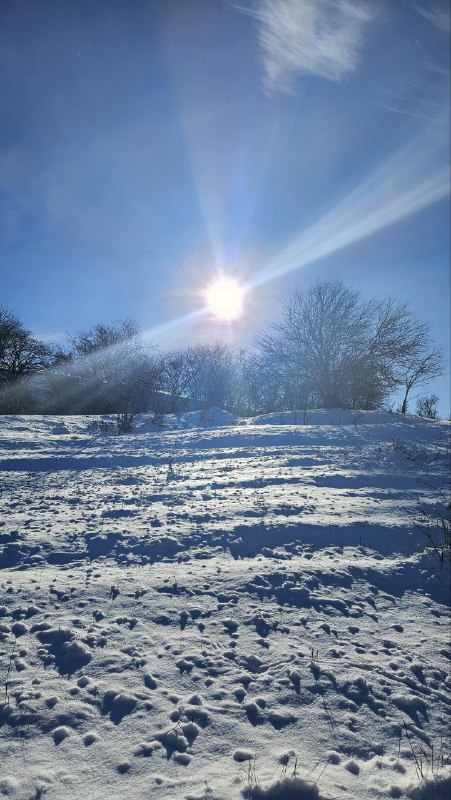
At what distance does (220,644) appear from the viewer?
102 inches

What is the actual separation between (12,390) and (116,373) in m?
5.72

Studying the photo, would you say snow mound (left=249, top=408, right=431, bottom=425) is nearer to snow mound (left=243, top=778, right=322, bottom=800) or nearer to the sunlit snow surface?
the sunlit snow surface

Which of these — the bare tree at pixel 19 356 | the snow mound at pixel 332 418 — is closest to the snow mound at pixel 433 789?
the snow mound at pixel 332 418

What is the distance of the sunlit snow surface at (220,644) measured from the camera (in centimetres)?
180

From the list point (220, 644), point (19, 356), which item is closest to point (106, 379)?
point (19, 356)

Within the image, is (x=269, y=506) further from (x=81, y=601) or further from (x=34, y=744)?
(x=34, y=744)

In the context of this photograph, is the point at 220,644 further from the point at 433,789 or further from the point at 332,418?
the point at 332,418

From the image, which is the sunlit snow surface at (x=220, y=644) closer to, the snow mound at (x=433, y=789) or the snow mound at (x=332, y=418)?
the snow mound at (x=433, y=789)

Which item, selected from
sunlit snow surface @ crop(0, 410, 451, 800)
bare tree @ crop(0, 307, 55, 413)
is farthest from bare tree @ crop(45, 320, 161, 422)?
sunlit snow surface @ crop(0, 410, 451, 800)

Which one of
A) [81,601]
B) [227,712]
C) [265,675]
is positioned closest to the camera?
[227,712]

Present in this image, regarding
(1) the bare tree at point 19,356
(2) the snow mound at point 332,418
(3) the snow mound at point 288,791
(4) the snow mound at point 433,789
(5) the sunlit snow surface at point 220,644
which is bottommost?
(4) the snow mound at point 433,789

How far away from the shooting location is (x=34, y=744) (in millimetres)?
1854

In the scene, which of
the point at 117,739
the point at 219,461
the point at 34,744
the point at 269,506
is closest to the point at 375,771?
the point at 117,739

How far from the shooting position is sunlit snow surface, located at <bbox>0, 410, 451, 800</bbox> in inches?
70.9
